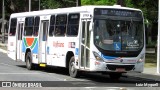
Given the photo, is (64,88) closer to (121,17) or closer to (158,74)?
(121,17)

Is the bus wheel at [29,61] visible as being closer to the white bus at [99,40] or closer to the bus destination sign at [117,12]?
the white bus at [99,40]

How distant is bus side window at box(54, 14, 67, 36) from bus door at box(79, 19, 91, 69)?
2.00 m

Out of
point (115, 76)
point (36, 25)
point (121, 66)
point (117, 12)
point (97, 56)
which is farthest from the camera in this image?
point (36, 25)

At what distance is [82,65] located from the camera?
1909 cm

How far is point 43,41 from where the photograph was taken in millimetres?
23453

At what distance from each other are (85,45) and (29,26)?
7.23m

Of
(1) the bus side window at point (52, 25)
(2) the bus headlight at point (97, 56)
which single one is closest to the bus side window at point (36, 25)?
(1) the bus side window at point (52, 25)

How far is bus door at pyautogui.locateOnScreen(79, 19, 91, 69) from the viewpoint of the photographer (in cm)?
1880

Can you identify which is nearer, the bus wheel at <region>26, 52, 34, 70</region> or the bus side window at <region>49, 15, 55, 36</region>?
the bus side window at <region>49, 15, 55, 36</region>

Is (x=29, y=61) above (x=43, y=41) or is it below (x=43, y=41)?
below

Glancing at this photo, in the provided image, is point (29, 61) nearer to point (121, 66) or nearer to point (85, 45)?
point (85, 45)

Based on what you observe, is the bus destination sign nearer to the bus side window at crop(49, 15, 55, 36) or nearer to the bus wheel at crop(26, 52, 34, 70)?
the bus side window at crop(49, 15, 55, 36)

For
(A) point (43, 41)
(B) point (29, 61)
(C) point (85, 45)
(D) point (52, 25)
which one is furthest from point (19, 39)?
(C) point (85, 45)

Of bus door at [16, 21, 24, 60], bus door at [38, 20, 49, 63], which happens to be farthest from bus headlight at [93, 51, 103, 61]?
bus door at [16, 21, 24, 60]
